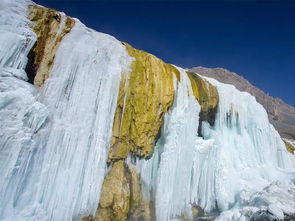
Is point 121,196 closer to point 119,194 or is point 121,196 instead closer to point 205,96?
point 119,194

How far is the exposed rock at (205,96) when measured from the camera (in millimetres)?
13500

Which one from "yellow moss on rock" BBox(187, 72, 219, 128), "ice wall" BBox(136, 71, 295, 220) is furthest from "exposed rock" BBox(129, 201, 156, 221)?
"yellow moss on rock" BBox(187, 72, 219, 128)

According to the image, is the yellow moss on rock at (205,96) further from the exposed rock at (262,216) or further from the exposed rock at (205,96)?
the exposed rock at (262,216)

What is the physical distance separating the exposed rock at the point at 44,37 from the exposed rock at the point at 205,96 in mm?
7055

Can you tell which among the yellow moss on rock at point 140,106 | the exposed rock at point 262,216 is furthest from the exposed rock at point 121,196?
the exposed rock at point 262,216

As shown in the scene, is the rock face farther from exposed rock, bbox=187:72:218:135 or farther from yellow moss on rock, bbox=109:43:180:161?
yellow moss on rock, bbox=109:43:180:161

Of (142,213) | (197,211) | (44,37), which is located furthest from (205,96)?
(44,37)

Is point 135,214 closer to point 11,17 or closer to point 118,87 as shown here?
point 118,87

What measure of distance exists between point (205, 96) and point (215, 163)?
12.2ft

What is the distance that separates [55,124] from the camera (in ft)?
26.6

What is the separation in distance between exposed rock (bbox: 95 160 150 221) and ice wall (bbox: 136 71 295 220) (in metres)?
0.52

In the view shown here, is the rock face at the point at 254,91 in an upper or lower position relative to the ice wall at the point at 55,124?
upper

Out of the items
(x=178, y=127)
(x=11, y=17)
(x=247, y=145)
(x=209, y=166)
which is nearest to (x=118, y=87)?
(x=178, y=127)

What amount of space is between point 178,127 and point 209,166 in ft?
8.81
